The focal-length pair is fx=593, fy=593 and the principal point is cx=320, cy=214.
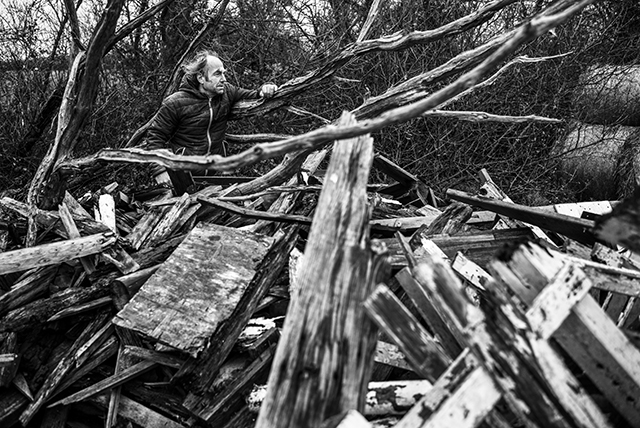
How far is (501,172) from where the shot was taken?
27.7ft

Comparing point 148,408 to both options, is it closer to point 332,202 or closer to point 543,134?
point 332,202

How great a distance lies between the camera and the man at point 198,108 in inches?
205

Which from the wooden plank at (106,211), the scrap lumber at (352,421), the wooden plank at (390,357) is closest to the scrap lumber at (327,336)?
the scrap lumber at (352,421)

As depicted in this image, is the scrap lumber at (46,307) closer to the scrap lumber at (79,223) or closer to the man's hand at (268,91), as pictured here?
the scrap lumber at (79,223)

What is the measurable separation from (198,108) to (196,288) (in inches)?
84.7

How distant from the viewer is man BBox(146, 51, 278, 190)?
521 cm

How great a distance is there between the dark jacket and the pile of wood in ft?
1.70

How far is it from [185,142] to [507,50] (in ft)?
12.3

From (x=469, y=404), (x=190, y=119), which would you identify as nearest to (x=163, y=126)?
(x=190, y=119)

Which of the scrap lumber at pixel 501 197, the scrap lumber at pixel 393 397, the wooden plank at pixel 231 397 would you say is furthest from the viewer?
the scrap lumber at pixel 501 197

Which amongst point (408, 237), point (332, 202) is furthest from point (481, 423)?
point (408, 237)

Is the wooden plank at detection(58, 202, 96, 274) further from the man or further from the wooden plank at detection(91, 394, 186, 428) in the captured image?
the man

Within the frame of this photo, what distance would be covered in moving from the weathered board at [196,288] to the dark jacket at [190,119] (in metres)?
1.44

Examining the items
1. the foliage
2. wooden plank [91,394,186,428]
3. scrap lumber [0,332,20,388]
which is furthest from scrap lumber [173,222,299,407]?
the foliage
